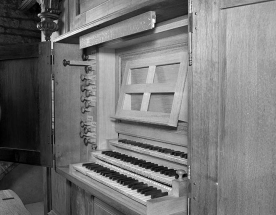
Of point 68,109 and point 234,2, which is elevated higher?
point 234,2

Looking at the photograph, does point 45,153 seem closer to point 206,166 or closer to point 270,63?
point 206,166

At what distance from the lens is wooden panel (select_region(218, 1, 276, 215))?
1.27 meters

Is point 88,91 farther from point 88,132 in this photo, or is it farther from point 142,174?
point 142,174

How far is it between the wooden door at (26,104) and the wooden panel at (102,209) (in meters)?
0.63

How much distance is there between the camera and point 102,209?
2795 millimetres

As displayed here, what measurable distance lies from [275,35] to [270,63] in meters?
0.11

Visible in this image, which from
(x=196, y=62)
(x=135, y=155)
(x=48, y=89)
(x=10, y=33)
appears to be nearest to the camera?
(x=196, y=62)

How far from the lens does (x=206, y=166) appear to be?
1.46 meters

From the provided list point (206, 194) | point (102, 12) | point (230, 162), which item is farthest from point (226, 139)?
point (102, 12)

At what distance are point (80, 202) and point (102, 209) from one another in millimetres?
518

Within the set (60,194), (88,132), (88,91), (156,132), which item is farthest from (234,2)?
(60,194)

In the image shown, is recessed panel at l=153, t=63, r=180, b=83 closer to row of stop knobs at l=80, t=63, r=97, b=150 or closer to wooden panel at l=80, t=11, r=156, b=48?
wooden panel at l=80, t=11, r=156, b=48

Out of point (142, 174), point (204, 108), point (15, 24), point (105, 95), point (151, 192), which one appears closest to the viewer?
point (204, 108)

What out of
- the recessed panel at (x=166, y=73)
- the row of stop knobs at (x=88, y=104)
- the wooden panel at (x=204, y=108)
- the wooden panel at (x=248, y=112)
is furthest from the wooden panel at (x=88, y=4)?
the wooden panel at (x=248, y=112)
